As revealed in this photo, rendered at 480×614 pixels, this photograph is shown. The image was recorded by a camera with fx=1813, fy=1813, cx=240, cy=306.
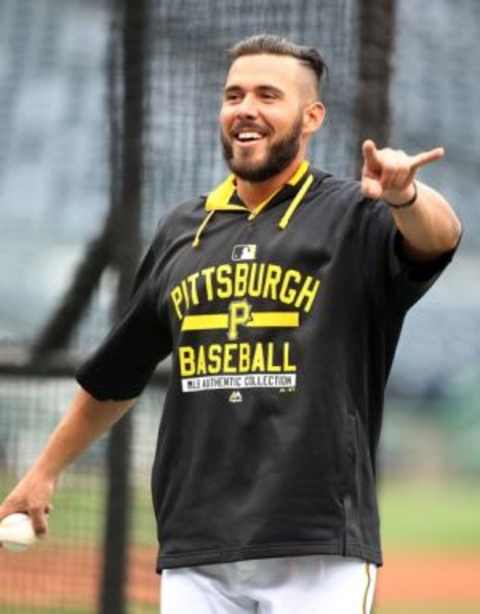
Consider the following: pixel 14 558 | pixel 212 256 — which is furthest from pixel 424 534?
pixel 212 256

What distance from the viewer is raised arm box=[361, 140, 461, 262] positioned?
3.39 m

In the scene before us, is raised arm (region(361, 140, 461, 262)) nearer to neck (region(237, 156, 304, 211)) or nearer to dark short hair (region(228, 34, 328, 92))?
neck (region(237, 156, 304, 211))

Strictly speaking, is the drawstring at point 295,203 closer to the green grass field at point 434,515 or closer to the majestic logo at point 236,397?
the majestic logo at point 236,397

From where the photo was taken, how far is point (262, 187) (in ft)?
12.8

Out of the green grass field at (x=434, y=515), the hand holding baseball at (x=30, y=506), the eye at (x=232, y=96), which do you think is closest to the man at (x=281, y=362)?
the eye at (x=232, y=96)

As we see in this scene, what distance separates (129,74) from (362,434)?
91.8 inches

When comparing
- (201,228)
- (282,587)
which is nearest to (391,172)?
(201,228)

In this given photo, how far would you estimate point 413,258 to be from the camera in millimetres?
3582

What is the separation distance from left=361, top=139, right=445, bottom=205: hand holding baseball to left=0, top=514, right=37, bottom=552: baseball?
3.91 feet

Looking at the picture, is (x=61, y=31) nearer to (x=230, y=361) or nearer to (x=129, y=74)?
(x=129, y=74)

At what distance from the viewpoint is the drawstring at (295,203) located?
12.6 ft

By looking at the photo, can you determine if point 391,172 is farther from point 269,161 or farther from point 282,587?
point 282,587

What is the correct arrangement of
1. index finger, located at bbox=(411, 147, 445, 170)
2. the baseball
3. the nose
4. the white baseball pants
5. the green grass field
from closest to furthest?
index finger, located at bbox=(411, 147, 445, 170) < the white baseball pants < the nose < the baseball < the green grass field

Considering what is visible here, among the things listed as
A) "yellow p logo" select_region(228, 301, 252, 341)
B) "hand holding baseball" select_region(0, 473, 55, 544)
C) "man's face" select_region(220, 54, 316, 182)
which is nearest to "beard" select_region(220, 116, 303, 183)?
"man's face" select_region(220, 54, 316, 182)
